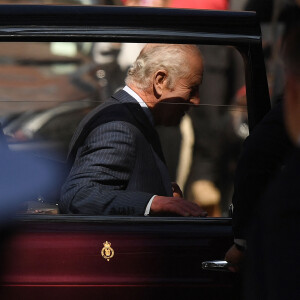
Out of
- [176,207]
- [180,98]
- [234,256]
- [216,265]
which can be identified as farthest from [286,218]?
[180,98]

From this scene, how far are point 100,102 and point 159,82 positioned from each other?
0.26m

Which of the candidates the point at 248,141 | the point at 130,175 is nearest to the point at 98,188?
the point at 130,175

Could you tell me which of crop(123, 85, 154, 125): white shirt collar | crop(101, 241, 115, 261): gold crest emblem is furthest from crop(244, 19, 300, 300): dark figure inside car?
crop(123, 85, 154, 125): white shirt collar

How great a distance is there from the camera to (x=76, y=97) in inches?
138

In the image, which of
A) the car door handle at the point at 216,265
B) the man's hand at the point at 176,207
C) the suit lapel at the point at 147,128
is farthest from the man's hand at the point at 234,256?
the suit lapel at the point at 147,128

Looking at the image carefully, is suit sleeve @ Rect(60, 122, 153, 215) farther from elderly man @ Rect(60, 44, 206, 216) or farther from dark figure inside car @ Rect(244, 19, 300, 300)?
dark figure inside car @ Rect(244, 19, 300, 300)

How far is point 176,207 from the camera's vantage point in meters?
3.50

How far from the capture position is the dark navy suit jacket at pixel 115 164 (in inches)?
138

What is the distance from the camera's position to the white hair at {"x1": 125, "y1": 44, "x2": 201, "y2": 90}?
11.5 ft

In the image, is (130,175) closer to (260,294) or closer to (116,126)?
(116,126)

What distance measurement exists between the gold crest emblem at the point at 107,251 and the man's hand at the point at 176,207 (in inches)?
7.2

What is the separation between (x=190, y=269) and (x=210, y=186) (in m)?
0.28

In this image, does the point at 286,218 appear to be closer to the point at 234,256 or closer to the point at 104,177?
the point at 234,256

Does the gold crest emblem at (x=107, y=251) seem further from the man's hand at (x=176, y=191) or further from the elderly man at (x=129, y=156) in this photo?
the man's hand at (x=176, y=191)
